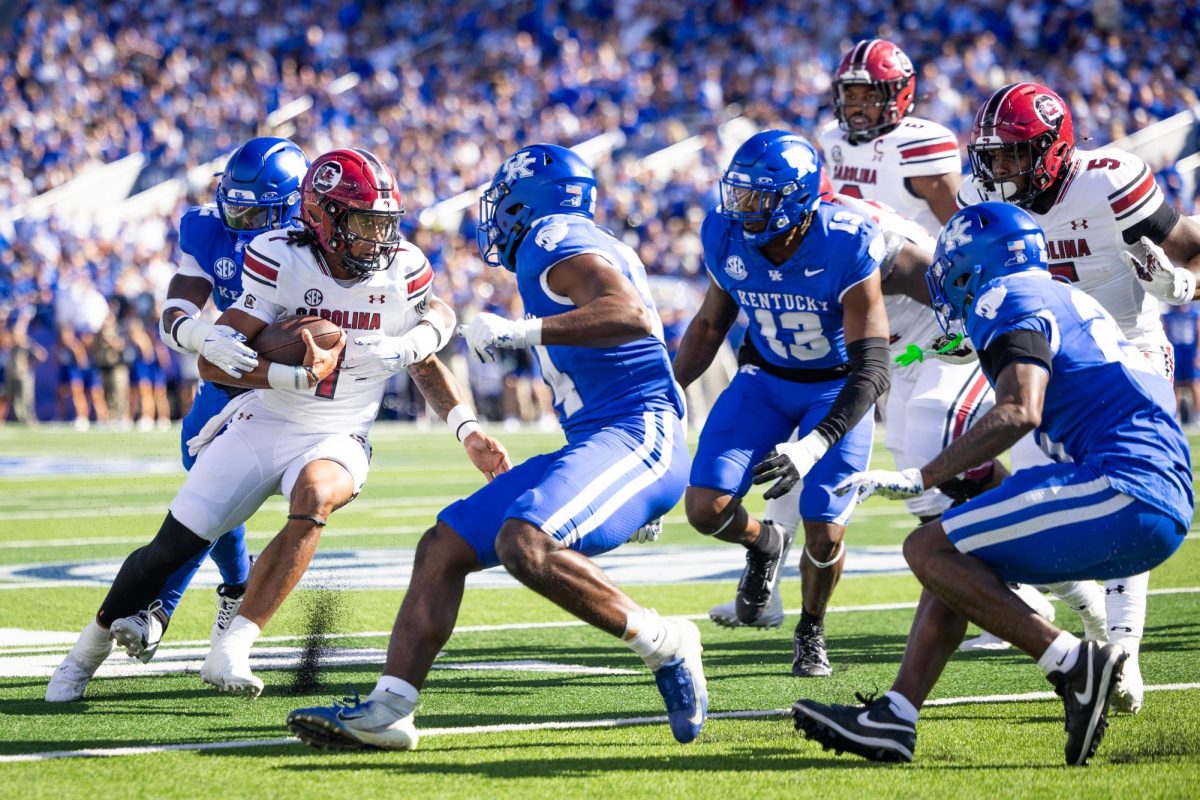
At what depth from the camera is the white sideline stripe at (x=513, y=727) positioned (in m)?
4.02

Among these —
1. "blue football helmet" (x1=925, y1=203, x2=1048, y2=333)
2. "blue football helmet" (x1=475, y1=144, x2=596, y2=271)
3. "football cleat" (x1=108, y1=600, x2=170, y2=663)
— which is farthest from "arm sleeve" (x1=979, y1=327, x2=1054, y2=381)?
"football cleat" (x1=108, y1=600, x2=170, y2=663)

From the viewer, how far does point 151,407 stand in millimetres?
19078

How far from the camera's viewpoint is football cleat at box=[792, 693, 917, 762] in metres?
3.94

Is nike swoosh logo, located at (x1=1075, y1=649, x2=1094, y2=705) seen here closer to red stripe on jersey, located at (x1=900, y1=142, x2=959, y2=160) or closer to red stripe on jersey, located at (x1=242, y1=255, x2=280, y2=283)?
red stripe on jersey, located at (x1=242, y1=255, x2=280, y2=283)

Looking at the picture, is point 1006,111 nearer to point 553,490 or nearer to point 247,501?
point 553,490

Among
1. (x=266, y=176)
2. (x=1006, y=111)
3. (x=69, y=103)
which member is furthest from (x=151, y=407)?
(x=1006, y=111)

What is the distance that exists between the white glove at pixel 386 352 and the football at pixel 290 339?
11 centimetres

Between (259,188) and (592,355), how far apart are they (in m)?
1.79

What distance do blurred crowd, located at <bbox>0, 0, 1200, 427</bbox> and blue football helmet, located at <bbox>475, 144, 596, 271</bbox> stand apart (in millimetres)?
15123

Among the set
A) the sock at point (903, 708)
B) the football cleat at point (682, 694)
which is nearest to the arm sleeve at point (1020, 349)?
the sock at point (903, 708)

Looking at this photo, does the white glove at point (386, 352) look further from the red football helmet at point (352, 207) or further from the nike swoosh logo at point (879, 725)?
the nike swoosh logo at point (879, 725)

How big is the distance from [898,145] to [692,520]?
2.27 m

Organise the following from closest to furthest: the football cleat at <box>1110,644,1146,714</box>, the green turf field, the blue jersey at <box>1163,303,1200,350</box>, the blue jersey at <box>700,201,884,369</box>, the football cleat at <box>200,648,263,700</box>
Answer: the green turf field, the football cleat at <box>1110,644,1146,714</box>, the football cleat at <box>200,648,263,700</box>, the blue jersey at <box>700,201,884,369</box>, the blue jersey at <box>1163,303,1200,350</box>

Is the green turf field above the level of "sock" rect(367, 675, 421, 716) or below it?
below
